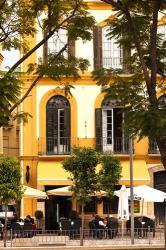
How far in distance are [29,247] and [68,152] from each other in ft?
38.4

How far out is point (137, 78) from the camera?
16.8m

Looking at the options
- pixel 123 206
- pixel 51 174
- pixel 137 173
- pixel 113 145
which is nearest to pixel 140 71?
pixel 123 206

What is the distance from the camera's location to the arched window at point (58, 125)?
35344 millimetres

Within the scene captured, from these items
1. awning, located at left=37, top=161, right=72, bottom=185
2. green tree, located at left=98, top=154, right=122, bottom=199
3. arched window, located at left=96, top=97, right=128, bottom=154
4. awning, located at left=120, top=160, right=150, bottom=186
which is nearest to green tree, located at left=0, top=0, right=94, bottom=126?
green tree, located at left=98, top=154, right=122, bottom=199

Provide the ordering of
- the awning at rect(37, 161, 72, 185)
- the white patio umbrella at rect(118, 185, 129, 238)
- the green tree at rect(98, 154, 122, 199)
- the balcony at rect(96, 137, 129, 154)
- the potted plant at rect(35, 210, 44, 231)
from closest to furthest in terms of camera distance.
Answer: the white patio umbrella at rect(118, 185, 129, 238) → the green tree at rect(98, 154, 122, 199) → the potted plant at rect(35, 210, 44, 231) → the awning at rect(37, 161, 72, 185) → the balcony at rect(96, 137, 129, 154)

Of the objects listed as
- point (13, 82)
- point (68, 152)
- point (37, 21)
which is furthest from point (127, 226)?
point (13, 82)

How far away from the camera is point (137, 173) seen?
113ft

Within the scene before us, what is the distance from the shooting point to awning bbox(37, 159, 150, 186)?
111ft

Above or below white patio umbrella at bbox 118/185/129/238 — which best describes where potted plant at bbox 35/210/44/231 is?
below

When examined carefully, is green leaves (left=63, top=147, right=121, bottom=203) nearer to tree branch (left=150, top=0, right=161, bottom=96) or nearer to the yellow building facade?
the yellow building facade

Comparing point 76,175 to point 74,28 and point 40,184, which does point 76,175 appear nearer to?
Answer: point 40,184

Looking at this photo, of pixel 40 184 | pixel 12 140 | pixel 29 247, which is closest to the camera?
pixel 29 247

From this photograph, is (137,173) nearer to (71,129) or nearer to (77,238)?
(71,129)

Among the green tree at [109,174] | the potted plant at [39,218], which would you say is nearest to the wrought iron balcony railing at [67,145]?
the potted plant at [39,218]
